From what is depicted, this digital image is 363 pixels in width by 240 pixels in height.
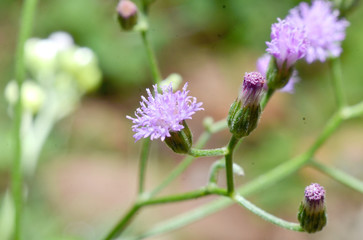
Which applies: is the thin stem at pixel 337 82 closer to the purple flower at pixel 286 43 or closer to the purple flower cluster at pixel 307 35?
the purple flower cluster at pixel 307 35

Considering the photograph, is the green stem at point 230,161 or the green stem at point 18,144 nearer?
the green stem at point 230,161

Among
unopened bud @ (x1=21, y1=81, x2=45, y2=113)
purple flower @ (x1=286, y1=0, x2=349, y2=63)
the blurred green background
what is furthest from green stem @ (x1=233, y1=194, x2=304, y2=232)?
the blurred green background

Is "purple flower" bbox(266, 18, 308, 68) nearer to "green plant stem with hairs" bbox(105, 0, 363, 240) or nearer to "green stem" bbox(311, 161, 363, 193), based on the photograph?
"green plant stem with hairs" bbox(105, 0, 363, 240)

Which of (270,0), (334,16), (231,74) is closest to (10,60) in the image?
(231,74)

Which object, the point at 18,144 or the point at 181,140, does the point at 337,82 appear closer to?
the point at 181,140

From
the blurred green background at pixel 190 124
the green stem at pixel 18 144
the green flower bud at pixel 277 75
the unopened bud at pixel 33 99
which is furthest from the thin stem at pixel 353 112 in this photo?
the blurred green background at pixel 190 124

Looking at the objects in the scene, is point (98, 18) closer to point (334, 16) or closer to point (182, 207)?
point (182, 207)

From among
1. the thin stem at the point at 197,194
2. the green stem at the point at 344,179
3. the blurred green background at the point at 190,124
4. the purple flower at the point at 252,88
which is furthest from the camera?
the blurred green background at the point at 190,124
